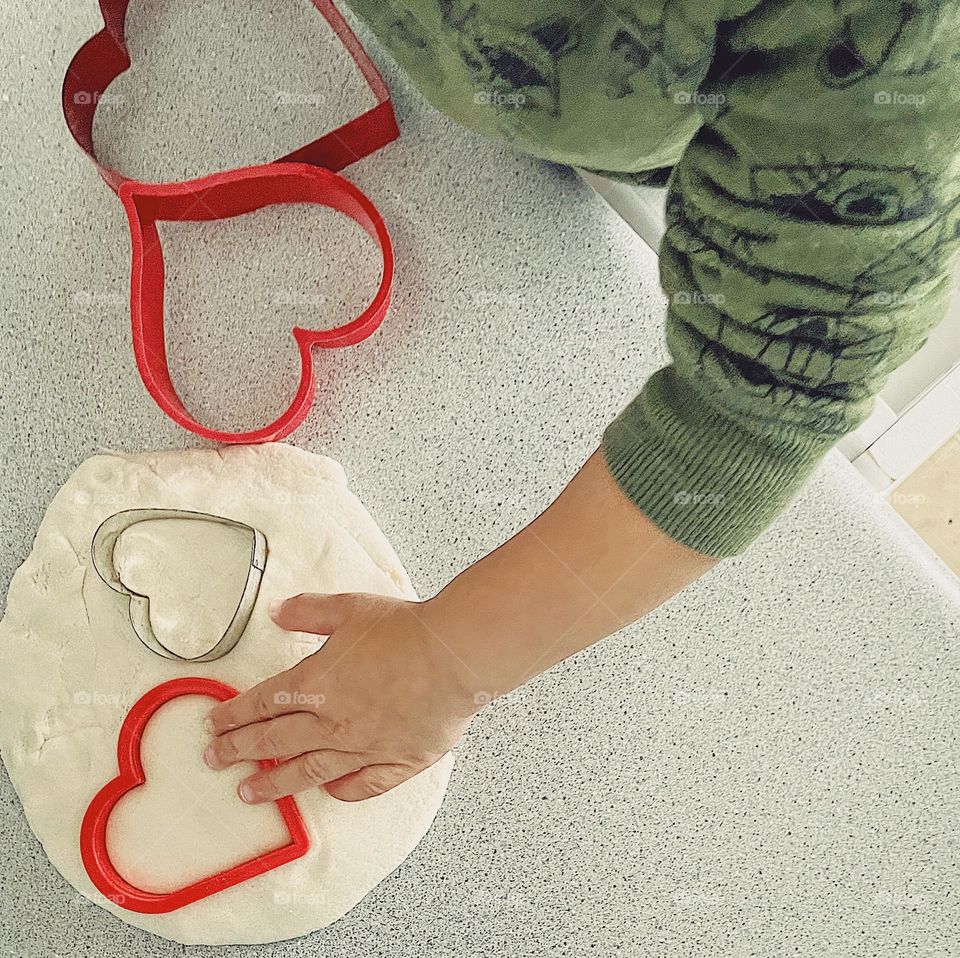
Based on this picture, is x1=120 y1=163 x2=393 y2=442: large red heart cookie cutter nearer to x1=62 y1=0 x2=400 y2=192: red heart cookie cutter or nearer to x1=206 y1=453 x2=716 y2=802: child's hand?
x1=62 y1=0 x2=400 y2=192: red heart cookie cutter

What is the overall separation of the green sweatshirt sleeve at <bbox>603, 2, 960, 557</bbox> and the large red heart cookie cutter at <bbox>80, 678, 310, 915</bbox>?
395mm

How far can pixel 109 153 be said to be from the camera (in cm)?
68

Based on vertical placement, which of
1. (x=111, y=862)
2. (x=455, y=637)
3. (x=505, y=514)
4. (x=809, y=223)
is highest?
(x=809, y=223)

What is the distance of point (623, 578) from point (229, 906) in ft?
1.27

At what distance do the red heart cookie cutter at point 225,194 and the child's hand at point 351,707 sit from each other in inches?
7.1

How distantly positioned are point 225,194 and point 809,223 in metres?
0.49

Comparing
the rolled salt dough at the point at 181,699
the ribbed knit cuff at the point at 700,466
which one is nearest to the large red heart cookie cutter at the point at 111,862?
the rolled salt dough at the point at 181,699

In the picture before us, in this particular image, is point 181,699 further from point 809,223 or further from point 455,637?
point 809,223

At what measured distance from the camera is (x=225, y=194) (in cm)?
64

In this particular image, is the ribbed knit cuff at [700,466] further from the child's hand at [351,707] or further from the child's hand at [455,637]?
the child's hand at [351,707]

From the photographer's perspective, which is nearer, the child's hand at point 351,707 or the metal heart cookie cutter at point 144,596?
the child's hand at point 351,707

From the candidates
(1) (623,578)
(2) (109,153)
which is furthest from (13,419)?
(1) (623,578)

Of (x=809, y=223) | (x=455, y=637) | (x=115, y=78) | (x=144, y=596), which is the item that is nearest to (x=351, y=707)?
(x=455, y=637)

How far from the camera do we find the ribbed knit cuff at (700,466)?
0.34m
